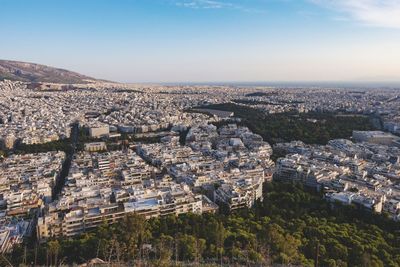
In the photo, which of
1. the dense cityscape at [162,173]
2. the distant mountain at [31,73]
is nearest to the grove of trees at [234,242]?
the dense cityscape at [162,173]

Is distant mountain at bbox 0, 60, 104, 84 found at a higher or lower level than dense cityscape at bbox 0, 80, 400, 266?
higher

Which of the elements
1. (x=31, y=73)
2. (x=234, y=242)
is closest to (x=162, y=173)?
(x=234, y=242)

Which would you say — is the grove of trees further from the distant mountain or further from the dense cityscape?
the distant mountain

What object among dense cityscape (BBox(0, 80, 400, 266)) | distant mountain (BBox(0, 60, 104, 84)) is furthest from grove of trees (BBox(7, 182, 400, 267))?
distant mountain (BBox(0, 60, 104, 84))

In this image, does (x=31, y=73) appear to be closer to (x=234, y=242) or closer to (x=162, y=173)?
(x=162, y=173)

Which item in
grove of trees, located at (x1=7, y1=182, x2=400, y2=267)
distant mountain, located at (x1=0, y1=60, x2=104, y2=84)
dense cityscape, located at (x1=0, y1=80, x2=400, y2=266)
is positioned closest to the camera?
grove of trees, located at (x1=7, y1=182, x2=400, y2=267)

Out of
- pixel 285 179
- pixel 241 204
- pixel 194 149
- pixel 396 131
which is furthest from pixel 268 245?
pixel 396 131

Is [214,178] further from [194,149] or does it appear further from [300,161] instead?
[194,149]

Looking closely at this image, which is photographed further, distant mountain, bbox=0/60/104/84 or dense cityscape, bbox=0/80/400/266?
distant mountain, bbox=0/60/104/84
